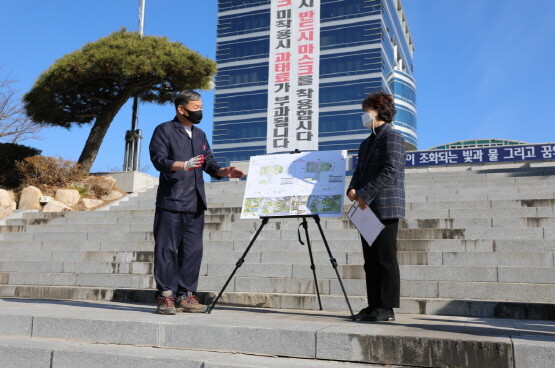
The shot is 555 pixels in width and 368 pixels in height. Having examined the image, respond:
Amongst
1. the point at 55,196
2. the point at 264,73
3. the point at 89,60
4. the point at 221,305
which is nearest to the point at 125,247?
the point at 221,305

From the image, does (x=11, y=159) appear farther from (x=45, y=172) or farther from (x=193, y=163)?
(x=193, y=163)

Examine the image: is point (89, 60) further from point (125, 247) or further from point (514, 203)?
point (514, 203)

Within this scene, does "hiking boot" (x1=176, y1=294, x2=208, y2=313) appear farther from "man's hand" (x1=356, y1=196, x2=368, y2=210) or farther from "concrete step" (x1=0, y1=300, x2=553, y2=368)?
"man's hand" (x1=356, y1=196, x2=368, y2=210)

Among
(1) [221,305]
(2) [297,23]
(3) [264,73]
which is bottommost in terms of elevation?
(1) [221,305]

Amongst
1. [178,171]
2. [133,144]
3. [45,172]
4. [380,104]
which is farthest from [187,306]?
[133,144]

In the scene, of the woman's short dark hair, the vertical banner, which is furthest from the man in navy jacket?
the vertical banner

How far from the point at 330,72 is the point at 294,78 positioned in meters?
53.3

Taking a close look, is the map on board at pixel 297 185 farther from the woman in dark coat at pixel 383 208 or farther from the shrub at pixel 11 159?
the shrub at pixel 11 159

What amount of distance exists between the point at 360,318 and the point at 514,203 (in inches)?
179

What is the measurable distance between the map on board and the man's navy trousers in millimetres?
495

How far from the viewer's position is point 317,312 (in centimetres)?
470

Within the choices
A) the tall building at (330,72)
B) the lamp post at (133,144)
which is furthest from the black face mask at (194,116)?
the tall building at (330,72)

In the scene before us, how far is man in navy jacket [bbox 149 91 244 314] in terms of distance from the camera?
4.27 meters

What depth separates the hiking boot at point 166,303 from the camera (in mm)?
4043
